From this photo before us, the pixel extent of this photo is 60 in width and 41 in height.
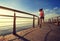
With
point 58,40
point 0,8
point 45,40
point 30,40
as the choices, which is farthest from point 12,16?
point 58,40

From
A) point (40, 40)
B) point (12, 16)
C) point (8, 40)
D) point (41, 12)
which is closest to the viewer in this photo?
point (8, 40)

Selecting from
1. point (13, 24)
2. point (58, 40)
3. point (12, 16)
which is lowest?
point (58, 40)

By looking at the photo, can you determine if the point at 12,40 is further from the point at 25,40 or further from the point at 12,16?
the point at 12,16

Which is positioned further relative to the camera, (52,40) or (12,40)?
(52,40)

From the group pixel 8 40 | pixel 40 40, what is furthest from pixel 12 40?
pixel 40 40

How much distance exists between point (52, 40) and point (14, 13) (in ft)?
6.75

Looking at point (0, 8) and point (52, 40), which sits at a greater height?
point (0, 8)

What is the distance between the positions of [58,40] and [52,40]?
9.0 inches

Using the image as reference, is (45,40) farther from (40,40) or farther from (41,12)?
(41,12)

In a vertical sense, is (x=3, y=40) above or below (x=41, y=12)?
below

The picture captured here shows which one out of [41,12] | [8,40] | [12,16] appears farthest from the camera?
[41,12]

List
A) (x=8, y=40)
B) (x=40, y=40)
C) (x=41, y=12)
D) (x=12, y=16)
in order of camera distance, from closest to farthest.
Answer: (x=8, y=40)
(x=40, y=40)
(x=12, y=16)
(x=41, y=12)

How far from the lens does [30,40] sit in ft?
13.0

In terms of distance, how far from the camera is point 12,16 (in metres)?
4.98
